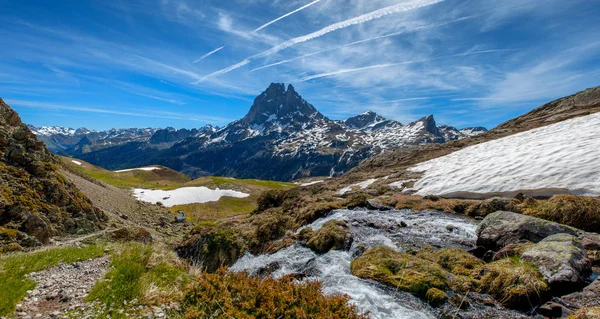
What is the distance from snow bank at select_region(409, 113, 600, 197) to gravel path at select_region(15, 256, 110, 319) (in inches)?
1029

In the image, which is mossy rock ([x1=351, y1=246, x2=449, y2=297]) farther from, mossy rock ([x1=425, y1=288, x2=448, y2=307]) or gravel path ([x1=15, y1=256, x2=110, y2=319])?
gravel path ([x1=15, y1=256, x2=110, y2=319])

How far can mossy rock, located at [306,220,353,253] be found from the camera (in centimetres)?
1284

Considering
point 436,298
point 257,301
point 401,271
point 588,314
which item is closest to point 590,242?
point 588,314

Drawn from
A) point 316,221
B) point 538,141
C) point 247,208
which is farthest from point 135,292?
point 247,208

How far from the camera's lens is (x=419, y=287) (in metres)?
8.23

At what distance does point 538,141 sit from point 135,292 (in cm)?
3950

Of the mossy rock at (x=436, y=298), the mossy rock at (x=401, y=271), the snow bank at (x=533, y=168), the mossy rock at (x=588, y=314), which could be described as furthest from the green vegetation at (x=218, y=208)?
the mossy rock at (x=588, y=314)

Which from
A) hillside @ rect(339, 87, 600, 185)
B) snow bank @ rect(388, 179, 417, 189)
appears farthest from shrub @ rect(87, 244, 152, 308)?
hillside @ rect(339, 87, 600, 185)

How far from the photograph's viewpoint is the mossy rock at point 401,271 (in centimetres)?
830

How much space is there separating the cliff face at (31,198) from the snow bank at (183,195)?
37787 mm

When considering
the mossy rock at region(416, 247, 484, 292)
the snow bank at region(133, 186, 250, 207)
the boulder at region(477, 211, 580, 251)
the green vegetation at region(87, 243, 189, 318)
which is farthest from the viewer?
the snow bank at region(133, 186, 250, 207)

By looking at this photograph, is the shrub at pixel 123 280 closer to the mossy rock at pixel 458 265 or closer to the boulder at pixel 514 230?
the mossy rock at pixel 458 265

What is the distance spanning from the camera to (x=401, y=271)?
9.16 meters

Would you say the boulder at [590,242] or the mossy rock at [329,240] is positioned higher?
the boulder at [590,242]
